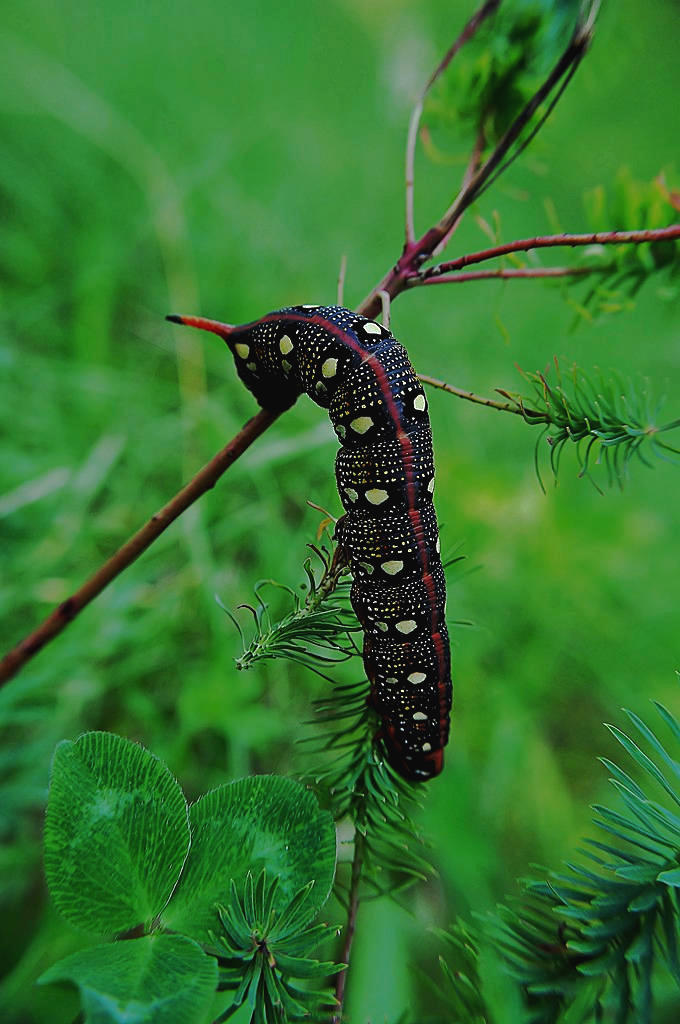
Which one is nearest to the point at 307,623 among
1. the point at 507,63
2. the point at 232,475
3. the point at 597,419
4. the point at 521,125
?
the point at 597,419

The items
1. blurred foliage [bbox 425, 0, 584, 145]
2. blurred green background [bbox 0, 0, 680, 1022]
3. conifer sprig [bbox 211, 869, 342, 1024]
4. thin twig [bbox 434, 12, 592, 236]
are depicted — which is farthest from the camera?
blurred green background [bbox 0, 0, 680, 1022]

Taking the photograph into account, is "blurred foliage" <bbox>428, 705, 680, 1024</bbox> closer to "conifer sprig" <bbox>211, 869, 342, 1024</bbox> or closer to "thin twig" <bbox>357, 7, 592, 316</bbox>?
"conifer sprig" <bbox>211, 869, 342, 1024</bbox>

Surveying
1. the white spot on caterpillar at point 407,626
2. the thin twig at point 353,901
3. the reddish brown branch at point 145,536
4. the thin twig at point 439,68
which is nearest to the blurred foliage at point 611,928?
the thin twig at point 353,901

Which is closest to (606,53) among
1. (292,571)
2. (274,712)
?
(292,571)

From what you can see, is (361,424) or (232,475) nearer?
(361,424)

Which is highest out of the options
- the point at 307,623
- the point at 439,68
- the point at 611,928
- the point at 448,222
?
the point at 439,68

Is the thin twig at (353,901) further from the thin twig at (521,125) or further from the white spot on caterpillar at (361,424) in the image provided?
the thin twig at (521,125)

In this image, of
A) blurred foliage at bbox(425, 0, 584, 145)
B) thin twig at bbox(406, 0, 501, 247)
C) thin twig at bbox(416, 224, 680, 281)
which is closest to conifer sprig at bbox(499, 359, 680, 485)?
thin twig at bbox(416, 224, 680, 281)

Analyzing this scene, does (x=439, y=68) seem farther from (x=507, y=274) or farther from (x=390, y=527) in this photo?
(x=390, y=527)
